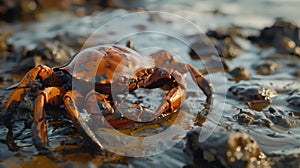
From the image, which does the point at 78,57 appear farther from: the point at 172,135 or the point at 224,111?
the point at 224,111

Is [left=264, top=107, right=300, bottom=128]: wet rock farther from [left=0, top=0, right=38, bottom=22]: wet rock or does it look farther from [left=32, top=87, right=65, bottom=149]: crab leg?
[left=0, top=0, right=38, bottom=22]: wet rock

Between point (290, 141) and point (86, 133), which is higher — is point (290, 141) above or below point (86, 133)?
below

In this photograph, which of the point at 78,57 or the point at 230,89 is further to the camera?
the point at 230,89

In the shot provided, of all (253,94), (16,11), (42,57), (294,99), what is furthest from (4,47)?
(294,99)

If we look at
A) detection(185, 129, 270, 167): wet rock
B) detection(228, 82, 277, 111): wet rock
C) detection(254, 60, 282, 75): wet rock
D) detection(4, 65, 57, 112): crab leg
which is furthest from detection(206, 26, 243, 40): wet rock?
detection(185, 129, 270, 167): wet rock

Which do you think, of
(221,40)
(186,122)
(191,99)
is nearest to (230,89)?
(191,99)

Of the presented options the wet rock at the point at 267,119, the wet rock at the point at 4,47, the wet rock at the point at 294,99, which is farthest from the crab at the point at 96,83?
the wet rock at the point at 4,47
